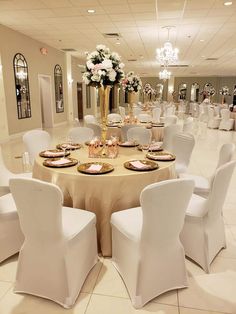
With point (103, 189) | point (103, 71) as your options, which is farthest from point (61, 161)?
point (103, 71)

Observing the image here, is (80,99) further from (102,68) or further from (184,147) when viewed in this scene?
(102,68)

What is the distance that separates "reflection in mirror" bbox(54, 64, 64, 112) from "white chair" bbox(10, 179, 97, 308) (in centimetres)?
1083

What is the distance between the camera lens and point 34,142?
3.92 m

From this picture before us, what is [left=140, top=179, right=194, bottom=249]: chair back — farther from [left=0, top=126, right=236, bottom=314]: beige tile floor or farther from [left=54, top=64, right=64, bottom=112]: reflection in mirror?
[left=54, top=64, right=64, bottom=112]: reflection in mirror

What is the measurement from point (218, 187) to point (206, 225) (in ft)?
1.28

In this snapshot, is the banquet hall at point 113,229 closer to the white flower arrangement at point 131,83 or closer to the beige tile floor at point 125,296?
the beige tile floor at point 125,296

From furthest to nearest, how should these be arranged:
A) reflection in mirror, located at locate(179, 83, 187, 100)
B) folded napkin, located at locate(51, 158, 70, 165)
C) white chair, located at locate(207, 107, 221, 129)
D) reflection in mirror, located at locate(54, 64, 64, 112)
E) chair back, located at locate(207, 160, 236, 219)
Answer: reflection in mirror, located at locate(179, 83, 187, 100) < reflection in mirror, located at locate(54, 64, 64, 112) < white chair, located at locate(207, 107, 221, 129) < folded napkin, located at locate(51, 158, 70, 165) < chair back, located at locate(207, 160, 236, 219)

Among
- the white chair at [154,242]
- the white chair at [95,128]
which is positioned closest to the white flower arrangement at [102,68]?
the white chair at [154,242]

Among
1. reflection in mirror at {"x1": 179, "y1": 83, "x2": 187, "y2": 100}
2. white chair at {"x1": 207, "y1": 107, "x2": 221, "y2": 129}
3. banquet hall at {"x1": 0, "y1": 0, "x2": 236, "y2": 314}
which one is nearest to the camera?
banquet hall at {"x1": 0, "y1": 0, "x2": 236, "y2": 314}

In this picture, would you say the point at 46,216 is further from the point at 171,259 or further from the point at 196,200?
the point at 196,200

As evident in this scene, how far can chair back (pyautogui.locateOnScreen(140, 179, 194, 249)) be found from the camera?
1745mm

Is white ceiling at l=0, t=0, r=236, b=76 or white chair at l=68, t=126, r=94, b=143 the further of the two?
white ceiling at l=0, t=0, r=236, b=76

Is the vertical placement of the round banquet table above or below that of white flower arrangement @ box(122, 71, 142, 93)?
below

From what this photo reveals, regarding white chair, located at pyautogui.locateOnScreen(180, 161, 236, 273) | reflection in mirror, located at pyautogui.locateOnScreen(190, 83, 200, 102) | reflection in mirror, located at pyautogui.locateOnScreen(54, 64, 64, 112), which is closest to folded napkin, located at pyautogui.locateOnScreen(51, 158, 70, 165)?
white chair, located at pyautogui.locateOnScreen(180, 161, 236, 273)
